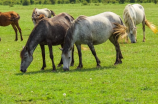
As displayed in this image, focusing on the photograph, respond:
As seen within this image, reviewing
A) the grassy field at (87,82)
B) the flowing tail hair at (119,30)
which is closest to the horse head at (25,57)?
the grassy field at (87,82)

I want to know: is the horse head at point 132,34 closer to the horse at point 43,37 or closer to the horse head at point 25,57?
the horse at point 43,37

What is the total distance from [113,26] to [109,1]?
58.5 m

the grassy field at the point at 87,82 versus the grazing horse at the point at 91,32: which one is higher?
the grazing horse at the point at 91,32

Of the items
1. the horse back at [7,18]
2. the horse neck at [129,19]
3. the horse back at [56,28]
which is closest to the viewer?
the horse back at [56,28]

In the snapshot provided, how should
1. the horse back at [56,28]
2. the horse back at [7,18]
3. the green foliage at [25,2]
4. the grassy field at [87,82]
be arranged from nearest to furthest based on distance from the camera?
the grassy field at [87,82], the horse back at [56,28], the horse back at [7,18], the green foliage at [25,2]

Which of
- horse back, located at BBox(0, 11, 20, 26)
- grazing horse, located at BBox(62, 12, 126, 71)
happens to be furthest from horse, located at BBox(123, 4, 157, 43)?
horse back, located at BBox(0, 11, 20, 26)

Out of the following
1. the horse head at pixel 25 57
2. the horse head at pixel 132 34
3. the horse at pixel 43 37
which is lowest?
the horse head at pixel 132 34

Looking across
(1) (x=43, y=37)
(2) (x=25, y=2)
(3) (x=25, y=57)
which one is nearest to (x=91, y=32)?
(1) (x=43, y=37)

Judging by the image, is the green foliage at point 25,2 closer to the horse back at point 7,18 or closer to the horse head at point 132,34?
the horse back at point 7,18

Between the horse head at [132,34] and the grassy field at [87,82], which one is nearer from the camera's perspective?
the grassy field at [87,82]

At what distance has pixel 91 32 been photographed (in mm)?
11727

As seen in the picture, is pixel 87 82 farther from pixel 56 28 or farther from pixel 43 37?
pixel 56 28

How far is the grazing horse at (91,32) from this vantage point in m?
11.5

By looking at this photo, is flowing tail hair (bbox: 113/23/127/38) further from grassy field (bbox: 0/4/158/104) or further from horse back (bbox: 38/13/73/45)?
horse back (bbox: 38/13/73/45)
